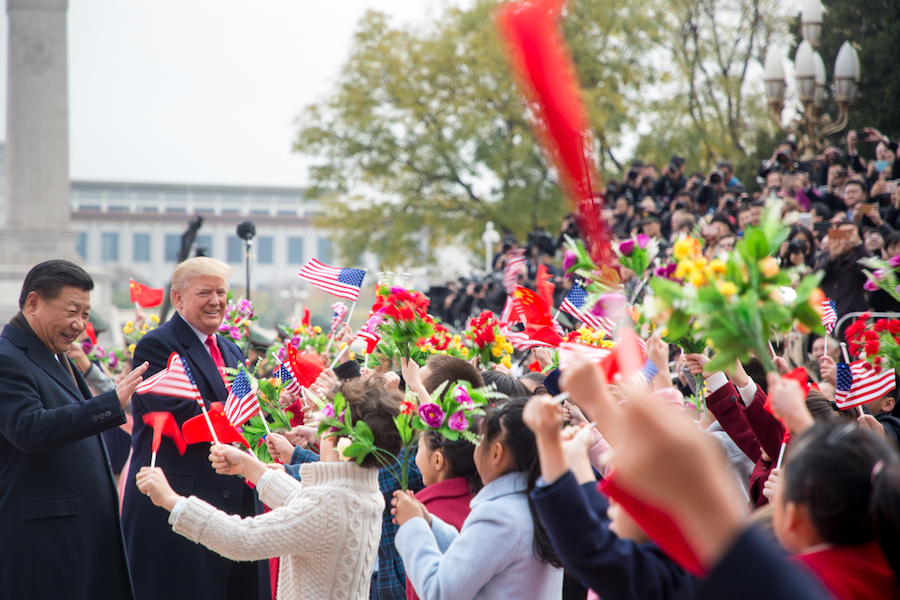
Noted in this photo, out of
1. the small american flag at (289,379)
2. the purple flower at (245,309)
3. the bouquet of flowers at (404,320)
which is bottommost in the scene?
the small american flag at (289,379)

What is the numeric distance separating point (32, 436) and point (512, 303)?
2.72 m

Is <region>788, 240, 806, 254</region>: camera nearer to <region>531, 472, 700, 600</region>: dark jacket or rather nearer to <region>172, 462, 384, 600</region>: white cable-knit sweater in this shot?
<region>172, 462, 384, 600</region>: white cable-knit sweater

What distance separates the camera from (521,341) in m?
4.20

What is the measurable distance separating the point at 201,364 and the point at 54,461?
87cm

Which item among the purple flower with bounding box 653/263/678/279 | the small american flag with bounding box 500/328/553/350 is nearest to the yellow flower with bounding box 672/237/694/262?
the purple flower with bounding box 653/263/678/279

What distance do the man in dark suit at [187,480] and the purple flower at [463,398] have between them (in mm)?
1663

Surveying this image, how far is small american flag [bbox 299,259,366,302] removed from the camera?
15.8 feet

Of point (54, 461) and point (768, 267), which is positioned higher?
point (768, 267)

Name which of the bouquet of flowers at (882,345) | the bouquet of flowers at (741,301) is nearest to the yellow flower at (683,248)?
the bouquet of flowers at (741,301)

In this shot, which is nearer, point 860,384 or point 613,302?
point 613,302

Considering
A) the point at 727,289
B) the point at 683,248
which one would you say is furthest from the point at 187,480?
the point at 727,289

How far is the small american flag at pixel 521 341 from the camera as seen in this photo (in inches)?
161

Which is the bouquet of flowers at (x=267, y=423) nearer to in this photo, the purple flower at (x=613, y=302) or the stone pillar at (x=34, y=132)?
the purple flower at (x=613, y=302)

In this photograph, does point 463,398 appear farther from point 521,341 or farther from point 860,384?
point 860,384
